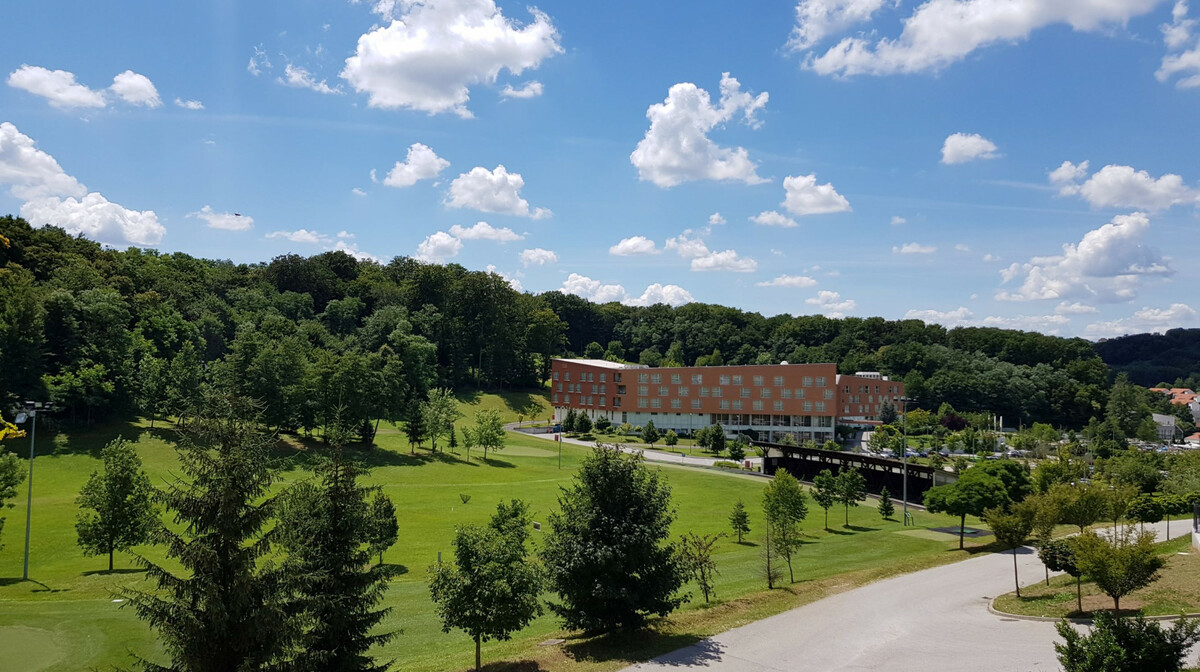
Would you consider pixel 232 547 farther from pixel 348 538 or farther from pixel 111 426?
pixel 111 426

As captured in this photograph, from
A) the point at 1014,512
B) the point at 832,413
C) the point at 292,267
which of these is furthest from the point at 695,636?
the point at 292,267

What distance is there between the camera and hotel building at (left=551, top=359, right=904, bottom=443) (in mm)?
94625

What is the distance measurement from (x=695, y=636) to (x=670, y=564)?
2.62 m

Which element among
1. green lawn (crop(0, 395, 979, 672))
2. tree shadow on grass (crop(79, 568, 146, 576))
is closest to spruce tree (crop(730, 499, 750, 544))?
green lawn (crop(0, 395, 979, 672))

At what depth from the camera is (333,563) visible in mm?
13594

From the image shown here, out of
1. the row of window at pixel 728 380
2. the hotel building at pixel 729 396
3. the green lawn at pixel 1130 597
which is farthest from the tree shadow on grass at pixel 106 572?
the row of window at pixel 728 380

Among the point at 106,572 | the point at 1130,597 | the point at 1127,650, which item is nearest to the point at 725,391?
the point at 1130,597

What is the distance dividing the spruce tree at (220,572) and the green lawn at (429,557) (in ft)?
11.4

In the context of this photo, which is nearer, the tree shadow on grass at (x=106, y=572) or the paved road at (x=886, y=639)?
the paved road at (x=886, y=639)

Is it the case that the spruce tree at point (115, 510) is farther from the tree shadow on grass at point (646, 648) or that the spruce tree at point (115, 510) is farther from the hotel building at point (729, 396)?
the hotel building at point (729, 396)

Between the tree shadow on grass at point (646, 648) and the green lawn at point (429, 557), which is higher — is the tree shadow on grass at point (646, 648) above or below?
above

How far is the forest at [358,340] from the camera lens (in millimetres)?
62062

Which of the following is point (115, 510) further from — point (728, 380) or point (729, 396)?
point (728, 380)

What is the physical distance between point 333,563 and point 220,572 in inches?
102
